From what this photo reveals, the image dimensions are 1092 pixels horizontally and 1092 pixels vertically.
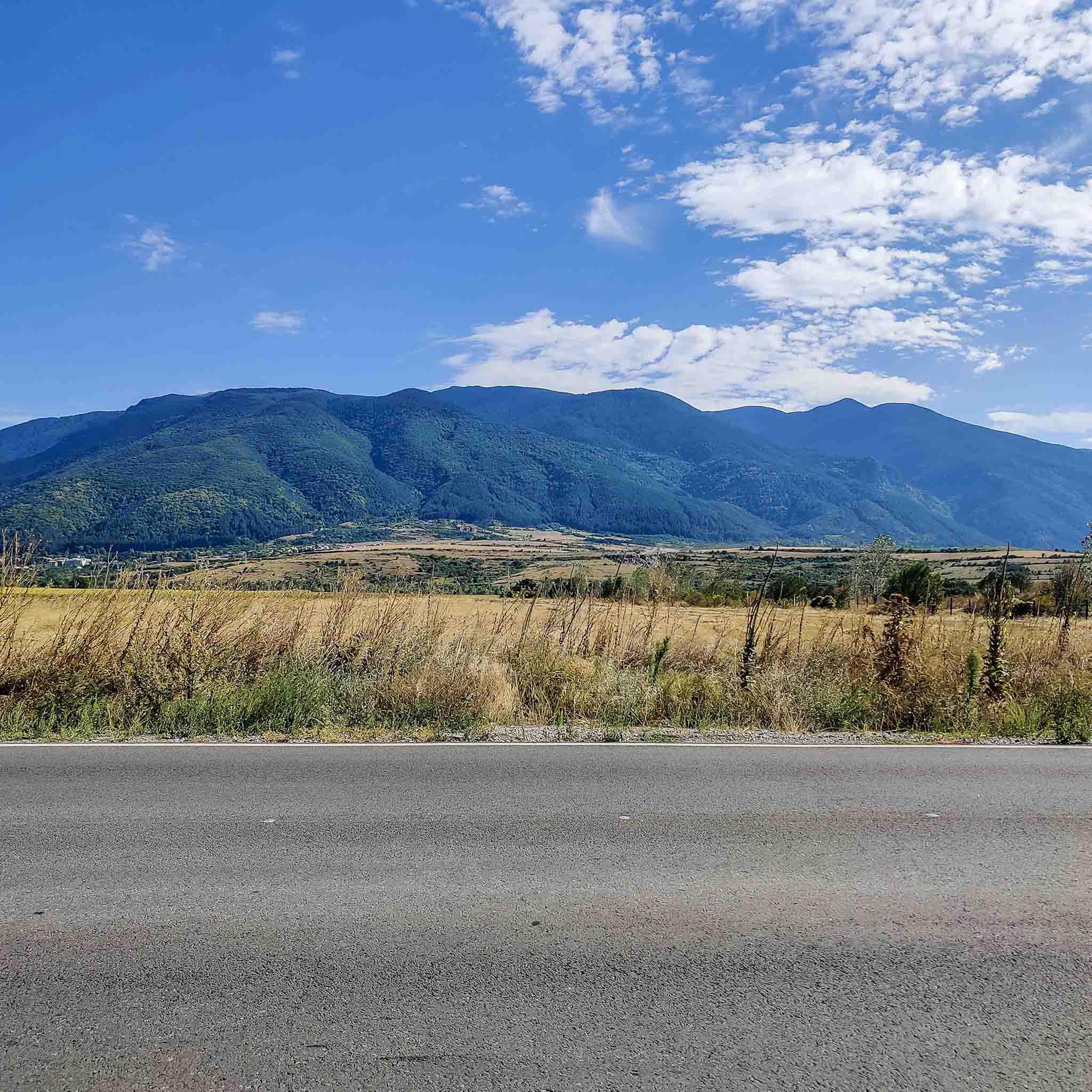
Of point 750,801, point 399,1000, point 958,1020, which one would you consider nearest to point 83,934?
point 399,1000

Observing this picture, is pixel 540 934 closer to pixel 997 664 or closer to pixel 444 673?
pixel 444 673

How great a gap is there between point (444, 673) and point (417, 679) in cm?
33

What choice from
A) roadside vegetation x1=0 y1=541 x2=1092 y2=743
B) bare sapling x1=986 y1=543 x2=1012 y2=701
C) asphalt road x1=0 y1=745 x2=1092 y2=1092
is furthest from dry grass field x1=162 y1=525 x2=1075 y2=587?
asphalt road x1=0 y1=745 x2=1092 y2=1092

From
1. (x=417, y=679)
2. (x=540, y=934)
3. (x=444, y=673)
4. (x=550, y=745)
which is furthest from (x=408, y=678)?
(x=540, y=934)

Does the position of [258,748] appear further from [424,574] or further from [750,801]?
[424,574]

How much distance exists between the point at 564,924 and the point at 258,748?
185 inches

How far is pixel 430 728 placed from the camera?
8.64 metres

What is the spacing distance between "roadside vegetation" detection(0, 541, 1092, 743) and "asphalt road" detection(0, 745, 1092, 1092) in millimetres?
2457

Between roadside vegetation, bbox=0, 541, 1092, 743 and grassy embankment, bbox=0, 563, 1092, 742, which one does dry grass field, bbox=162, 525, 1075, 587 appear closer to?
roadside vegetation, bbox=0, 541, 1092, 743

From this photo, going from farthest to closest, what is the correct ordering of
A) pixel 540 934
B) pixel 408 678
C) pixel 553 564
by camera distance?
pixel 553 564 < pixel 408 678 < pixel 540 934

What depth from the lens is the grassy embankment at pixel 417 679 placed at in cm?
899

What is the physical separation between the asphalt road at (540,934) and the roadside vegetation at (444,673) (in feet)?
8.06

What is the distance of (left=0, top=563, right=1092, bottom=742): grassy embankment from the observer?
8.99 metres

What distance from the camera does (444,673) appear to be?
995 centimetres
